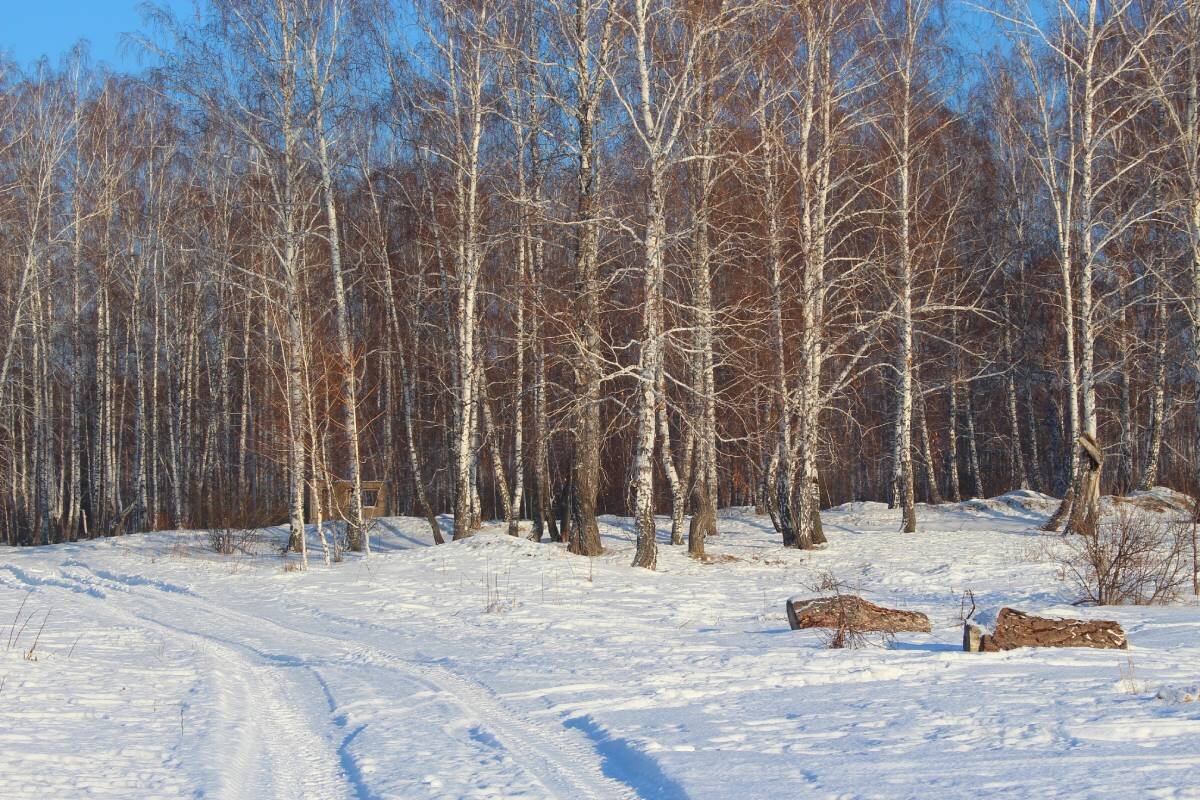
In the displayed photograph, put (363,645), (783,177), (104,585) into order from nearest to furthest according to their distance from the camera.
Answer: (363,645) < (104,585) < (783,177)

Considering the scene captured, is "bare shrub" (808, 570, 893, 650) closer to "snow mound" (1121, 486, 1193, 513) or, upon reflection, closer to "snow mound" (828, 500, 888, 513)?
"snow mound" (1121, 486, 1193, 513)

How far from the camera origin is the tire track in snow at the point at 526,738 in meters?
5.11

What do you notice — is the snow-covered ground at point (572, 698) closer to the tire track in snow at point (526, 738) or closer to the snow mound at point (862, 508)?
the tire track in snow at point (526, 738)

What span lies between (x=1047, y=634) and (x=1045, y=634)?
0.02m

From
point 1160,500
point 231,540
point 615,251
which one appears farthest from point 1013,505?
point 231,540

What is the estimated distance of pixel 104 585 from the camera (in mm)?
16328

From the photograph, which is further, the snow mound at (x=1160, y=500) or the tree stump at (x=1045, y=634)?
the snow mound at (x=1160, y=500)

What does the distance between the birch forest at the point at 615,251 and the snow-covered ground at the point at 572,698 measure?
4.44 metres

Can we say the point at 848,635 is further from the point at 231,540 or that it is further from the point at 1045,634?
the point at 231,540

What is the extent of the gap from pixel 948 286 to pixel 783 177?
9.83 meters

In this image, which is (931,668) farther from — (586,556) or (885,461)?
(885,461)

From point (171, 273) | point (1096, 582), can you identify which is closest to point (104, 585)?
point (1096, 582)

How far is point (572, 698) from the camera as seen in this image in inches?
281

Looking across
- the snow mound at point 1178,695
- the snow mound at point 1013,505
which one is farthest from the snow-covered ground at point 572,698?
the snow mound at point 1013,505
